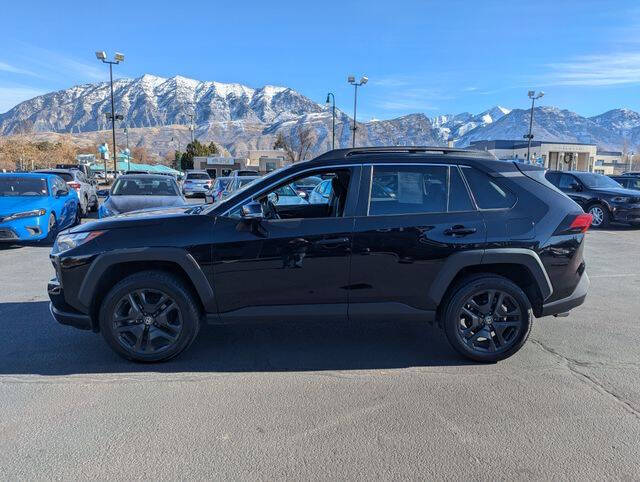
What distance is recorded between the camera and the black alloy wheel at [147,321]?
13.4 ft

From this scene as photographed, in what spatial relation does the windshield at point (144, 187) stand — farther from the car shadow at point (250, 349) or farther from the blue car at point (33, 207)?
the car shadow at point (250, 349)

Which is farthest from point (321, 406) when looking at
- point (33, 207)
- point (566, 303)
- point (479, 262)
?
point (33, 207)

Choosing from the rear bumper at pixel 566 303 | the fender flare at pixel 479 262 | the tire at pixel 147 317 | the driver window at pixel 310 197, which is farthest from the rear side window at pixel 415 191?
the tire at pixel 147 317

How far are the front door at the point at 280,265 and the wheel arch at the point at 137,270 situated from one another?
15cm

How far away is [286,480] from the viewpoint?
2682 mm

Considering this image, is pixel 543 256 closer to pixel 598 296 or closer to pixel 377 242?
pixel 377 242

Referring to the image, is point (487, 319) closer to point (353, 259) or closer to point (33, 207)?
point (353, 259)

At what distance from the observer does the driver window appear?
4271 mm

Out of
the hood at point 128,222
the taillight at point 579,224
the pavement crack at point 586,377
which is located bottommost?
the pavement crack at point 586,377

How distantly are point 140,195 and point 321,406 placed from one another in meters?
8.62

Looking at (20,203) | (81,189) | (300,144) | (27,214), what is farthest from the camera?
(300,144)

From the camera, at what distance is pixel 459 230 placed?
13.5ft

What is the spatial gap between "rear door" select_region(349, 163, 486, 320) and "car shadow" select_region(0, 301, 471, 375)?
20.0 inches

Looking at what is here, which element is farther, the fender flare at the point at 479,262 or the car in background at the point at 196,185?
the car in background at the point at 196,185
